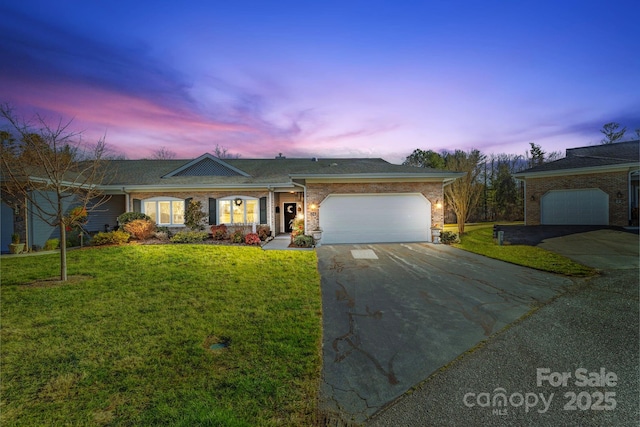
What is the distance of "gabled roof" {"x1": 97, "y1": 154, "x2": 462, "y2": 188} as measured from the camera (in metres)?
12.6

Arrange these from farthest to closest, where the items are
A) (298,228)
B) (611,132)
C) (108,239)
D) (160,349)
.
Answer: (611,132)
(298,228)
(108,239)
(160,349)

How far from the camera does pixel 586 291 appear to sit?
5773 mm

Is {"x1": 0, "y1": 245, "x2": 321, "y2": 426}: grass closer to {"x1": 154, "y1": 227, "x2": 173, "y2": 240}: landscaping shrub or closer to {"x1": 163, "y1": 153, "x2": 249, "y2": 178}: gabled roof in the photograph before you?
{"x1": 154, "y1": 227, "x2": 173, "y2": 240}: landscaping shrub

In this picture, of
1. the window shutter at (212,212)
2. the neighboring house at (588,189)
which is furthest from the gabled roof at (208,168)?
the neighboring house at (588,189)

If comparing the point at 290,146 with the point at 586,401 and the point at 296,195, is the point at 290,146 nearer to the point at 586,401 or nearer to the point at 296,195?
the point at 296,195

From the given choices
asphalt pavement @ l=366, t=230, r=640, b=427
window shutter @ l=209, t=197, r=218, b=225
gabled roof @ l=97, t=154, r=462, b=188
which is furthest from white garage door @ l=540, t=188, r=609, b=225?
window shutter @ l=209, t=197, r=218, b=225

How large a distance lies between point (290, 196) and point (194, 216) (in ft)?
18.6

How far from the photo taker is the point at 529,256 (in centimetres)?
949

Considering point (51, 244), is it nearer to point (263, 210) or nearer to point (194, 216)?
point (194, 216)

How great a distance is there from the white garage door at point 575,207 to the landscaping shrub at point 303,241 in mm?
15106

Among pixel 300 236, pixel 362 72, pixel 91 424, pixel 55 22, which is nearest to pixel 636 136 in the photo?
pixel 362 72

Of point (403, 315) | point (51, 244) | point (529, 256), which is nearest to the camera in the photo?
point (403, 315)

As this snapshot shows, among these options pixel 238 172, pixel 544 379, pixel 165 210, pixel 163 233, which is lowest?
pixel 544 379

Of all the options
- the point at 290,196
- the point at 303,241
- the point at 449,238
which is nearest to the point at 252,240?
the point at 303,241
